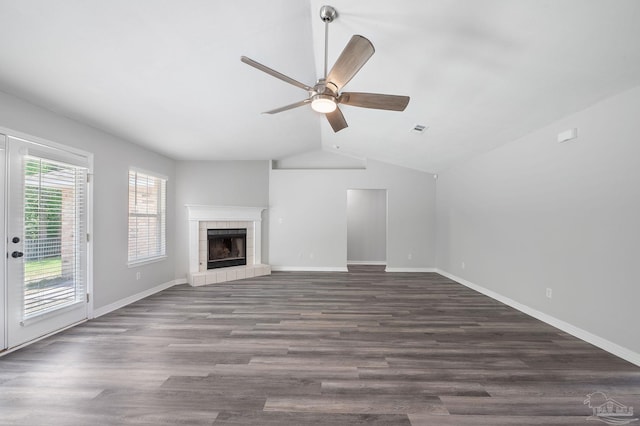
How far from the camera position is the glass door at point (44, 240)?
8.29 feet

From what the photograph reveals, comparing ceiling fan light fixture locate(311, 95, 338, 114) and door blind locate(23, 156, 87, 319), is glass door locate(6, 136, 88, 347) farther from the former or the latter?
ceiling fan light fixture locate(311, 95, 338, 114)

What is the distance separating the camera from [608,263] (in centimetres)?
254

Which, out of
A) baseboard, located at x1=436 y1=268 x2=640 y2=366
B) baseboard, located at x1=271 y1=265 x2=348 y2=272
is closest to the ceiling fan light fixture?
baseboard, located at x1=436 y1=268 x2=640 y2=366

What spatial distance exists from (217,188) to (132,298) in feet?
8.63

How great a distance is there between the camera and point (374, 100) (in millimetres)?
2184

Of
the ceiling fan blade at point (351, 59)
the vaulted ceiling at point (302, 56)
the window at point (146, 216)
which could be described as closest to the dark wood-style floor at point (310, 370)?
the window at point (146, 216)

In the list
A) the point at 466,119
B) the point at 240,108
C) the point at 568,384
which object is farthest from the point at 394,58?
the point at 568,384

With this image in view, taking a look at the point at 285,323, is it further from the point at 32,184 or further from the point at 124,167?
the point at 124,167

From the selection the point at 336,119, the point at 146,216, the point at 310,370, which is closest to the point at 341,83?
the point at 336,119

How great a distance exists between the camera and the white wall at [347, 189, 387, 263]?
7.78m

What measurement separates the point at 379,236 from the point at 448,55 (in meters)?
5.83

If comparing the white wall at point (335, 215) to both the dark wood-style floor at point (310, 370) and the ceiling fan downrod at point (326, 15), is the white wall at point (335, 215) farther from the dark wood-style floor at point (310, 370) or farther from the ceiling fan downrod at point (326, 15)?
the ceiling fan downrod at point (326, 15)

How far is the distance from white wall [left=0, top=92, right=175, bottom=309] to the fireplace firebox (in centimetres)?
126

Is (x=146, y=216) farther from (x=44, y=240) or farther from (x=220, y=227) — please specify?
(x=44, y=240)
